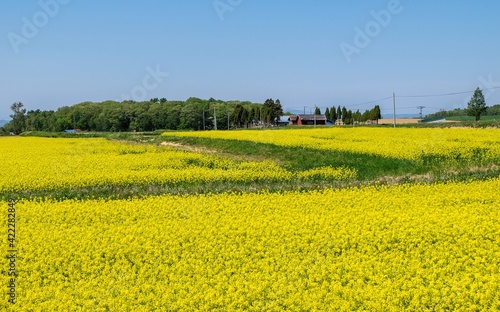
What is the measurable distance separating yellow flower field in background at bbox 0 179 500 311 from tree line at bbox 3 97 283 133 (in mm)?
77432

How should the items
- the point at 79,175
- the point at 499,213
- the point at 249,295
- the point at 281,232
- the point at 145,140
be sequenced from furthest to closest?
the point at 145,140 → the point at 79,175 → the point at 499,213 → the point at 281,232 → the point at 249,295

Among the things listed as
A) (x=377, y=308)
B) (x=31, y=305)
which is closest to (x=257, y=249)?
(x=377, y=308)

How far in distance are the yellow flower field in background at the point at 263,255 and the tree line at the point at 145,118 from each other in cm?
7743

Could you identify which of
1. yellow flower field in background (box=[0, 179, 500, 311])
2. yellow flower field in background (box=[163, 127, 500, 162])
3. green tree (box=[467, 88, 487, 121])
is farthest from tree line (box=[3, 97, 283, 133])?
yellow flower field in background (box=[0, 179, 500, 311])

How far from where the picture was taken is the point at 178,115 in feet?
326

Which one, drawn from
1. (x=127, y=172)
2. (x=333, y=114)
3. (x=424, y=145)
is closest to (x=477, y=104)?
(x=333, y=114)

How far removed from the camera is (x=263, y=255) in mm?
9148

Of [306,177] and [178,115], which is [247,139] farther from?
[178,115]

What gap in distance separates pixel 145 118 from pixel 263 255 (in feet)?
289

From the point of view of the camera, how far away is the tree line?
309 ft

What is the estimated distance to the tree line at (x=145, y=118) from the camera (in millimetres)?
94250

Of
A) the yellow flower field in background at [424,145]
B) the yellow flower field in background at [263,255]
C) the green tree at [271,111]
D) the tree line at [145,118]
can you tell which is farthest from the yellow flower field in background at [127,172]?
the green tree at [271,111]

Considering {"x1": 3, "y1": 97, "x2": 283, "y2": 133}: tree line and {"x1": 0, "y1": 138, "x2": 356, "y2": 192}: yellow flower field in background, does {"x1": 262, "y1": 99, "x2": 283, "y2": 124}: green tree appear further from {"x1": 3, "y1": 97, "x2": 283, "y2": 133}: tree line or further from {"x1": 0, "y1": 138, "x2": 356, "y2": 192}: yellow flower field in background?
{"x1": 0, "y1": 138, "x2": 356, "y2": 192}: yellow flower field in background

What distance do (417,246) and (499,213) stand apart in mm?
3032
